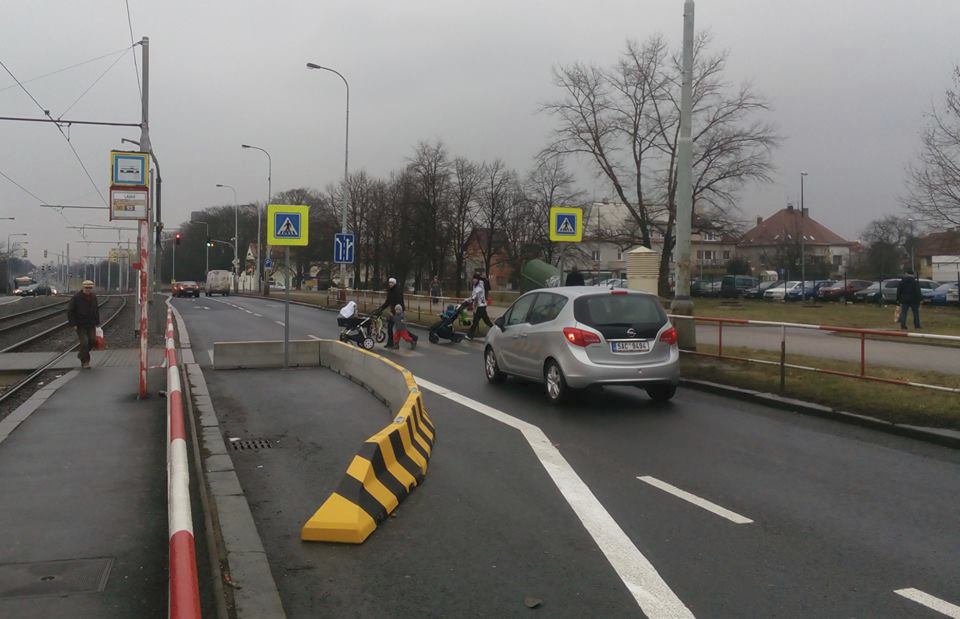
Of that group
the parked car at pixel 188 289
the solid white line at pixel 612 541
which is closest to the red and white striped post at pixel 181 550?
the solid white line at pixel 612 541

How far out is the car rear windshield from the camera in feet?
34.8

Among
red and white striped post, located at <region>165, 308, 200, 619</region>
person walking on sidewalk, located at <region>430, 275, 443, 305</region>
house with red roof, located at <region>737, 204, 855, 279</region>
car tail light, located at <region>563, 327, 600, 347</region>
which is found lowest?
red and white striped post, located at <region>165, 308, 200, 619</region>

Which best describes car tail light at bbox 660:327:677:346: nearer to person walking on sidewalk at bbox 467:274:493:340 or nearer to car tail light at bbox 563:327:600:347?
car tail light at bbox 563:327:600:347

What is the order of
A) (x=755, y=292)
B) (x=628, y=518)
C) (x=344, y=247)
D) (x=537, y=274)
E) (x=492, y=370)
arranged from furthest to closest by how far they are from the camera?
1. (x=755, y=292)
2. (x=344, y=247)
3. (x=537, y=274)
4. (x=492, y=370)
5. (x=628, y=518)

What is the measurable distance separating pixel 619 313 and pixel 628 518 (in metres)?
5.27

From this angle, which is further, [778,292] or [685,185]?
[778,292]

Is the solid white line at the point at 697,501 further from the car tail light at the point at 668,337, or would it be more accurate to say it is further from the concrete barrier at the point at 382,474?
the car tail light at the point at 668,337

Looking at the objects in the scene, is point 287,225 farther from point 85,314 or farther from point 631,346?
point 631,346

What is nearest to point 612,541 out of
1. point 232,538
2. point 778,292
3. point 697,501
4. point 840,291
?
point 697,501

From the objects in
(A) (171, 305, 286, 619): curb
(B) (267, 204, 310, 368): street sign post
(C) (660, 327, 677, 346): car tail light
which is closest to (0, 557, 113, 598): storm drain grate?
(A) (171, 305, 286, 619): curb

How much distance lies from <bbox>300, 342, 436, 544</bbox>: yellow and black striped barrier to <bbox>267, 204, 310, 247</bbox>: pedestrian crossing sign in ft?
23.8

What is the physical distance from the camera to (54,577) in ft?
14.9

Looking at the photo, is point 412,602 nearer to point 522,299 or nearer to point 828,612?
point 828,612

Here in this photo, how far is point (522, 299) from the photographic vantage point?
1281 cm
